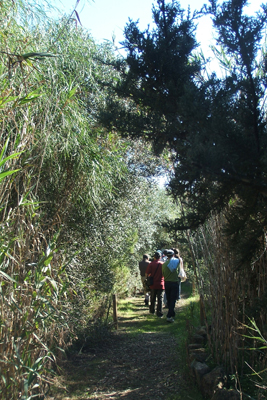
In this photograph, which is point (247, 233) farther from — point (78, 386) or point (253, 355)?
point (78, 386)

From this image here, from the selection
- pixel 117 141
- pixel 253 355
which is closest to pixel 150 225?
pixel 117 141

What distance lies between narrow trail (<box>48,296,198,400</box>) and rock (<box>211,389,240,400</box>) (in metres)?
0.83

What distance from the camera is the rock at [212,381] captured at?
12.0ft

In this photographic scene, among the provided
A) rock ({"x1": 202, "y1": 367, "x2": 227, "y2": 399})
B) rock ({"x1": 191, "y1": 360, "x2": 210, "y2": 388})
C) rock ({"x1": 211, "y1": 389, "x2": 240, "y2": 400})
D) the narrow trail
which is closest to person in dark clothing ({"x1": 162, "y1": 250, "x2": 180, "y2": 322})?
the narrow trail

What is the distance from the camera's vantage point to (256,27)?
286 centimetres

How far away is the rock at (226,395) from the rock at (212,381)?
209 millimetres

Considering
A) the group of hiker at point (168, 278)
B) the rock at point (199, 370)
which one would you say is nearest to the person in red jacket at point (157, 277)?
the group of hiker at point (168, 278)

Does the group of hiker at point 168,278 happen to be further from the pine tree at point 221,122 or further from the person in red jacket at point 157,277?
the pine tree at point 221,122

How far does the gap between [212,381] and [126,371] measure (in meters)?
1.76

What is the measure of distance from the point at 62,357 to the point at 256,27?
4.91m

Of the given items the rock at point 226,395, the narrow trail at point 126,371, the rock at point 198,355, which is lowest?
the narrow trail at point 126,371

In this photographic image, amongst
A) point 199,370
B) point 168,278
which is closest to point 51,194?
point 199,370

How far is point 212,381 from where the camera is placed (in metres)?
3.74

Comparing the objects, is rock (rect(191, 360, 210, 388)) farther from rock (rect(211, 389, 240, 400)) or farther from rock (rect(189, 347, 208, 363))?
rock (rect(211, 389, 240, 400))
